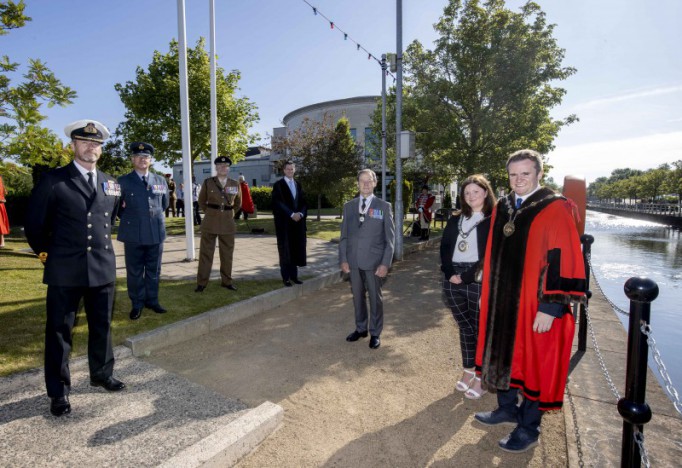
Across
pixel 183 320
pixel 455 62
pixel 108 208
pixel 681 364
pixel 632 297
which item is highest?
pixel 455 62

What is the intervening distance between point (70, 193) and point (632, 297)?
3.95 metres

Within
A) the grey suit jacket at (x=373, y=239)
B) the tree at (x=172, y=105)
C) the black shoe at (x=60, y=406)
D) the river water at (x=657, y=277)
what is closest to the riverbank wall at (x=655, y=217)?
the river water at (x=657, y=277)

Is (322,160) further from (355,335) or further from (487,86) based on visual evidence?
(355,335)

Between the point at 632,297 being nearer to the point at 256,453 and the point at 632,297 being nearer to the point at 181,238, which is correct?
the point at 256,453

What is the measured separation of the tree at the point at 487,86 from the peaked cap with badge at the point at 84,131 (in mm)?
14594

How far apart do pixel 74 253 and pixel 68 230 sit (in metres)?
0.20

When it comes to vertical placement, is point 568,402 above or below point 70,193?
below

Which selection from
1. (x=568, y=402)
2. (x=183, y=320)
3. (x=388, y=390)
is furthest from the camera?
(x=183, y=320)

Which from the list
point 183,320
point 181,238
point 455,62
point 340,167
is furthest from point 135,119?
point 183,320

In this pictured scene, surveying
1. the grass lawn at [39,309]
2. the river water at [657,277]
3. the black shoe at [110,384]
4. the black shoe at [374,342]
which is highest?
the grass lawn at [39,309]

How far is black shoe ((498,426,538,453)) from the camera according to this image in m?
2.79

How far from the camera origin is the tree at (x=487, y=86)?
14789 mm

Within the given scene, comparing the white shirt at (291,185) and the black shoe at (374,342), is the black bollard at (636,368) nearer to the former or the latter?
the black shoe at (374,342)

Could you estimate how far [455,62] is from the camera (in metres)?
16.0
